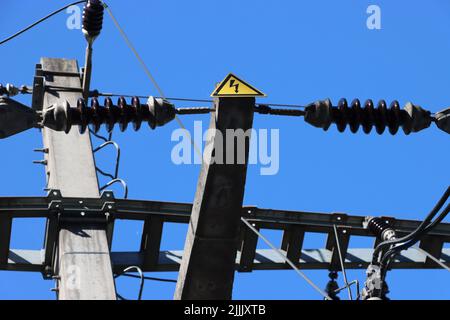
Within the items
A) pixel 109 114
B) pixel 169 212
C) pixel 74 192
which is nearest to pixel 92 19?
pixel 74 192

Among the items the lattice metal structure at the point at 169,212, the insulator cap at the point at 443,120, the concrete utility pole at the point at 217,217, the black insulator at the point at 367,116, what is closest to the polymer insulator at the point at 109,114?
the lattice metal structure at the point at 169,212

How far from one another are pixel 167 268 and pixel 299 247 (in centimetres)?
181

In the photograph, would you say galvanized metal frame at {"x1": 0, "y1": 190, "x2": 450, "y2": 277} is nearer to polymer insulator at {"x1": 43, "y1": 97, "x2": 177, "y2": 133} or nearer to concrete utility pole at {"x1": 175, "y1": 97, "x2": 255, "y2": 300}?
concrete utility pole at {"x1": 175, "y1": 97, "x2": 255, "y2": 300}

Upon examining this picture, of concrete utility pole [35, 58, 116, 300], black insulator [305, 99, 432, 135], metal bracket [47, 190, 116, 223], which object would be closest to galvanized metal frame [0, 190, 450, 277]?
metal bracket [47, 190, 116, 223]

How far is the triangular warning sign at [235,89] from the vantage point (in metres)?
17.4

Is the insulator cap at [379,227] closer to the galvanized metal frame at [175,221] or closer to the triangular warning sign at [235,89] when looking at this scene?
the galvanized metal frame at [175,221]

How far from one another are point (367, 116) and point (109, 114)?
2.74 metres

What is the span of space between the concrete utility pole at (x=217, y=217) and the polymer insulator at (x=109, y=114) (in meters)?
0.58

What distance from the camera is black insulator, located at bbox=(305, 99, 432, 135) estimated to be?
18016mm

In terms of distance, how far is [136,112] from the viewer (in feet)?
58.5
